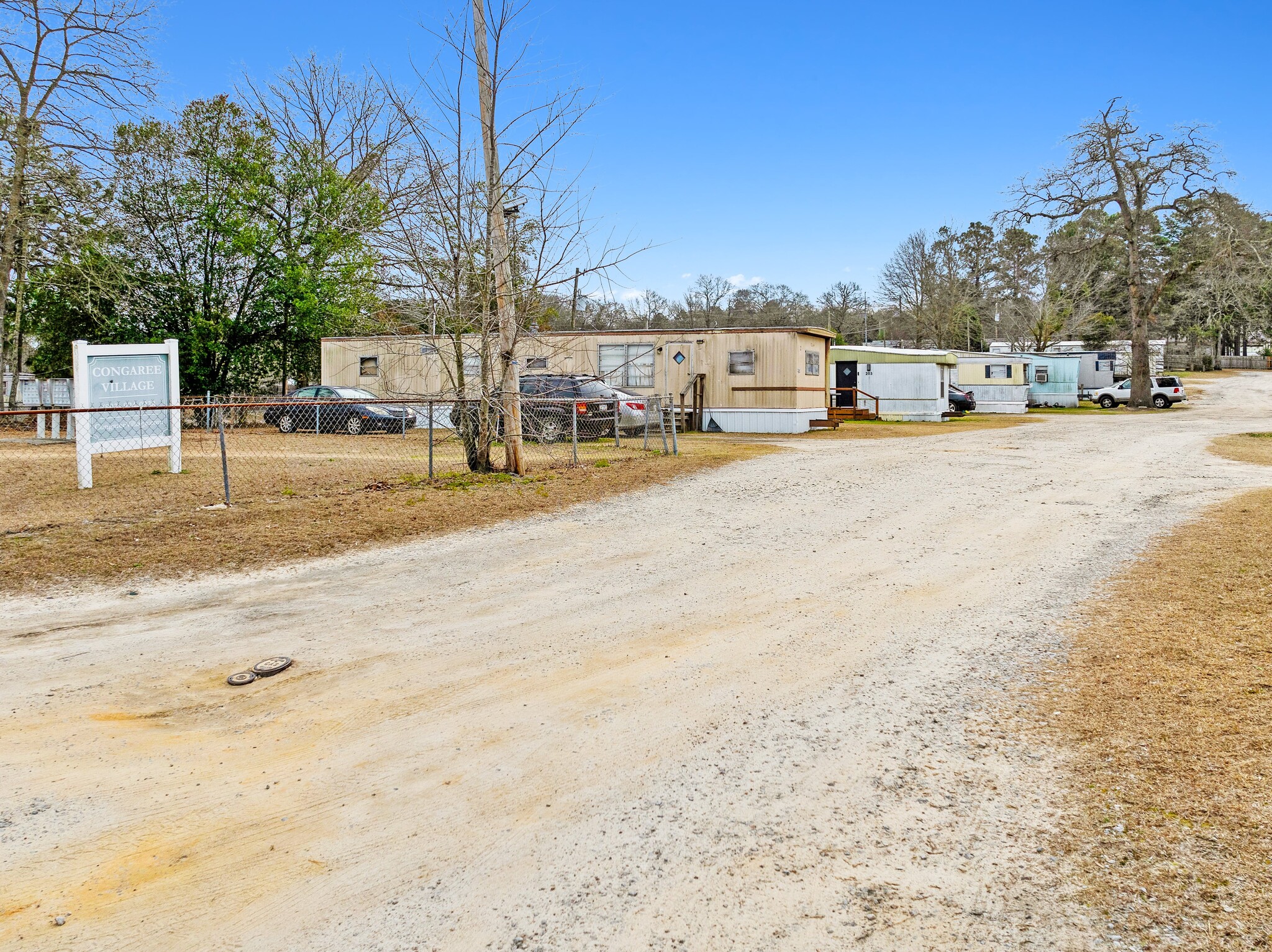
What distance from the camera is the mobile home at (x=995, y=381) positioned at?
36.7 meters

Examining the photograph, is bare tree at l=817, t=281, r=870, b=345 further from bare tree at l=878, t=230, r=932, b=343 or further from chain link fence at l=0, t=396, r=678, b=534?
chain link fence at l=0, t=396, r=678, b=534

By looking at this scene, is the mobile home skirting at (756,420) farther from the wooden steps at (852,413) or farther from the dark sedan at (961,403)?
the dark sedan at (961,403)

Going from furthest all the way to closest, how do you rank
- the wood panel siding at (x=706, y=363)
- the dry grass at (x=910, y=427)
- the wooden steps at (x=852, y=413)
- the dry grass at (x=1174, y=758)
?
the wooden steps at (x=852, y=413) < the wood panel siding at (x=706, y=363) < the dry grass at (x=910, y=427) < the dry grass at (x=1174, y=758)

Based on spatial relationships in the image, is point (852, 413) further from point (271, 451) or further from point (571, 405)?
point (271, 451)

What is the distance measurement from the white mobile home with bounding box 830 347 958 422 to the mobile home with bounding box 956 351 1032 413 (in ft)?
18.1

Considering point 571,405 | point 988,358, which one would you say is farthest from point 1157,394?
point 571,405

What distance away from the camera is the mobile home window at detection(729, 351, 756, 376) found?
23812 millimetres

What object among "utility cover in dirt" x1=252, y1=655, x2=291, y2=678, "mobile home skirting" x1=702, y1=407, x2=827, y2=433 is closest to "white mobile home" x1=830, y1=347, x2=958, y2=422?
"mobile home skirting" x1=702, y1=407, x2=827, y2=433

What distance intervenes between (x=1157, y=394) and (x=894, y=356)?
14.8m

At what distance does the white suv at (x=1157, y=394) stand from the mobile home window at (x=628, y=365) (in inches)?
980

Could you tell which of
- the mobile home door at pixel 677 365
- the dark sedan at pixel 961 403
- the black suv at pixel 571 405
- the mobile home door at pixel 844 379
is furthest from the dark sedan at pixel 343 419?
the dark sedan at pixel 961 403

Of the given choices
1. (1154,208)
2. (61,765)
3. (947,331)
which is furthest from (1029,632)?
(947,331)

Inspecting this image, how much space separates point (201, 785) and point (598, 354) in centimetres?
2114

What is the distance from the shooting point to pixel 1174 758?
3607 millimetres
